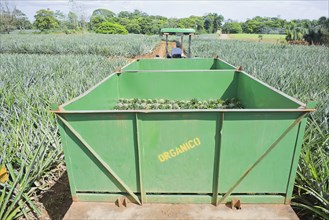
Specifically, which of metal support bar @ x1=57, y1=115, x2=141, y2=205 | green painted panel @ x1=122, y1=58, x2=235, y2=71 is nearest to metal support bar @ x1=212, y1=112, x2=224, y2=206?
metal support bar @ x1=57, y1=115, x2=141, y2=205

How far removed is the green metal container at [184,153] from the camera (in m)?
1.55

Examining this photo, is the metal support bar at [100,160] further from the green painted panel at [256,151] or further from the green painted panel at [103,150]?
the green painted panel at [256,151]

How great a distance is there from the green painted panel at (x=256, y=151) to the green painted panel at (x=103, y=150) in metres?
0.65

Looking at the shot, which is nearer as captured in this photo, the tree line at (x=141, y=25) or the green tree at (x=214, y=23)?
the tree line at (x=141, y=25)

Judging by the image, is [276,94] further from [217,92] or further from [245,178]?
[217,92]

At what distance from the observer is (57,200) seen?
2422 mm

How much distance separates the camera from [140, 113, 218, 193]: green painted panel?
1.57 metres

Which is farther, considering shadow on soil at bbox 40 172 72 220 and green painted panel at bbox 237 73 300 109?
shadow on soil at bbox 40 172 72 220

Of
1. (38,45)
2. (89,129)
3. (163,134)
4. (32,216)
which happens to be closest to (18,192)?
(32,216)

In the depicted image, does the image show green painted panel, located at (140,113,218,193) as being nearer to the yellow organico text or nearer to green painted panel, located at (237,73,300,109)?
the yellow organico text

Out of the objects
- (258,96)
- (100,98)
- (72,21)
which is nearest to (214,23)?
(72,21)

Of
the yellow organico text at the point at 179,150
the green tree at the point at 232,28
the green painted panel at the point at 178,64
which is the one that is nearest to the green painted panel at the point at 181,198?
the yellow organico text at the point at 179,150

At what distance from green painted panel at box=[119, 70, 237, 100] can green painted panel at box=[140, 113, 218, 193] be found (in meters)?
2.31

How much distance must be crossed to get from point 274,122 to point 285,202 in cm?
65
